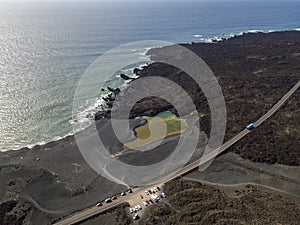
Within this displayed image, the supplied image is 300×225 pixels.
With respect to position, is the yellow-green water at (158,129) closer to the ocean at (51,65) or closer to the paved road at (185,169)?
the paved road at (185,169)

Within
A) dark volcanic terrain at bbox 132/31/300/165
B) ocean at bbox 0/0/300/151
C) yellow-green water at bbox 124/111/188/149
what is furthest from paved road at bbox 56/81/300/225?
ocean at bbox 0/0/300/151

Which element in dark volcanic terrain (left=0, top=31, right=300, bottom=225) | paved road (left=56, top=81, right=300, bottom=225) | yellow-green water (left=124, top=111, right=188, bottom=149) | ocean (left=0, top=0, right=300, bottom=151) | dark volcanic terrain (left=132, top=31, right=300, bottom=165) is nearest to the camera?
dark volcanic terrain (left=0, top=31, right=300, bottom=225)

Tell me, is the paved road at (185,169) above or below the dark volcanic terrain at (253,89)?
below

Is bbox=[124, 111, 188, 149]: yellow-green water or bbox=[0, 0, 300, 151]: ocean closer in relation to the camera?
bbox=[124, 111, 188, 149]: yellow-green water

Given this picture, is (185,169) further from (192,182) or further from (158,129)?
(158,129)

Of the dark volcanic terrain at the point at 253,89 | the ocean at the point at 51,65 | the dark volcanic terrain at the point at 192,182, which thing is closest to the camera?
the dark volcanic terrain at the point at 192,182

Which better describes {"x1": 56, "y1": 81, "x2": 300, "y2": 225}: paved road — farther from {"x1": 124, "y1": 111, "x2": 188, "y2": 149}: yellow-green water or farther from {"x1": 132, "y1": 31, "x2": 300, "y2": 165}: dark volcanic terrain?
{"x1": 124, "y1": 111, "x2": 188, "y2": 149}: yellow-green water

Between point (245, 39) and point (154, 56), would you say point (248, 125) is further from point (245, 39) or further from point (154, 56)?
point (245, 39)

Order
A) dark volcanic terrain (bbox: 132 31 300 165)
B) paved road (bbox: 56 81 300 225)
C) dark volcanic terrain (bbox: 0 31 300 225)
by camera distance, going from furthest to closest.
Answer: dark volcanic terrain (bbox: 132 31 300 165) → paved road (bbox: 56 81 300 225) → dark volcanic terrain (bbox: 0 31 300 225)

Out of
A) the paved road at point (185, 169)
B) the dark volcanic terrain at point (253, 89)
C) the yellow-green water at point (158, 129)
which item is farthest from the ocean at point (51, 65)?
the paved road at point (185, 169)
